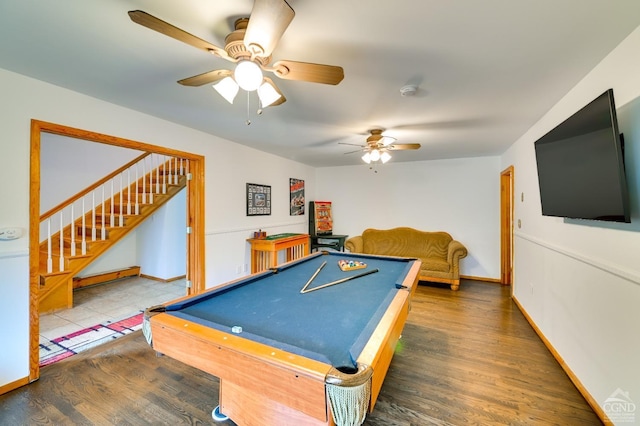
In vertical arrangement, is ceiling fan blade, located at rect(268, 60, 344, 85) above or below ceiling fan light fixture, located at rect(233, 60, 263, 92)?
above

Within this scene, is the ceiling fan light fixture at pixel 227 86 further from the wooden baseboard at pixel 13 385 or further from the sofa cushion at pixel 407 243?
the sofa cushion at pixel 407 243

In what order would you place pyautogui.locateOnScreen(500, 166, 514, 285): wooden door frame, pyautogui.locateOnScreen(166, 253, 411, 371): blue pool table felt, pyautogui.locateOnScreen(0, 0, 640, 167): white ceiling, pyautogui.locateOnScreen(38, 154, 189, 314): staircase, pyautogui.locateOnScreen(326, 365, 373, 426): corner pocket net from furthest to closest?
pyautogui.locateOnScreen(500, 166, 514, 285): wooden door frame → pyautogui.locateOnScreen(38, 154, 189, 314): staircase → pyautogui.locateOnScreen(0, 0, 640, 167): white ceiling → pyautogui.locateOnScreen(166, 253, 411, 371): blue pool table felt → pyautogui.locateOnScreen(326, 365, 373, 426): corner pocket net

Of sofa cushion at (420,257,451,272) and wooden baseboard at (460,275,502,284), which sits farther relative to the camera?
wooden baseboard at (460,275,502,284)

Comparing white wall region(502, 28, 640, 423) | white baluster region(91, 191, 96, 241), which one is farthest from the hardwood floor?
white baluster region(91, 191, 96, 241)

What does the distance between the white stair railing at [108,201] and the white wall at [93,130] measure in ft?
1.80

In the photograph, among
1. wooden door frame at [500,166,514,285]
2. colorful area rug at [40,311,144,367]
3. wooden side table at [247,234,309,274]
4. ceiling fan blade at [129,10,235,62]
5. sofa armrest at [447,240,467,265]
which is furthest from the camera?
wooden door frame at [500,166,514,285]

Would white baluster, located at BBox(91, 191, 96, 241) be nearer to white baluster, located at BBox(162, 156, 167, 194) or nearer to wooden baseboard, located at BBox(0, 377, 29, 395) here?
white baluster, located at BBox(162, 156, 167, 194)

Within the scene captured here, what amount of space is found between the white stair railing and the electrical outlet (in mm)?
1710

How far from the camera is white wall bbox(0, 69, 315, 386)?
6.25 feet

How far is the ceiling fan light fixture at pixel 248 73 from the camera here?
1.30 m

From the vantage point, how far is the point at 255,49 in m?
1.25

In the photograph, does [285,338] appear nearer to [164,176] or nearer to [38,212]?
[38,212]

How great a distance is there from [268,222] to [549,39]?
4027mm

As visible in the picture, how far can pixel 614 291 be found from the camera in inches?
62.2
